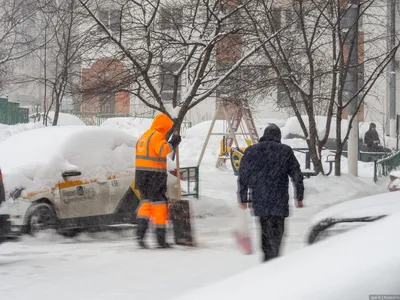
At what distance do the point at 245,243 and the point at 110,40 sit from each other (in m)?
6.15

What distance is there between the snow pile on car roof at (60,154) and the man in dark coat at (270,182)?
4.14 metres

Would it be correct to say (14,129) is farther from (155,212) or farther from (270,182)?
(270,182)

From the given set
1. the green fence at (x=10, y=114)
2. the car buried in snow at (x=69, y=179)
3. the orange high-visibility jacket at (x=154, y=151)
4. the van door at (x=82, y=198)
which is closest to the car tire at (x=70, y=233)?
the car buried in snow at (x=69, y=179)

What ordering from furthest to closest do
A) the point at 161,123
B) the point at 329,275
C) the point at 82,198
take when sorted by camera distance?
the point at 82,198
the point at 161,123
the point at 329,275

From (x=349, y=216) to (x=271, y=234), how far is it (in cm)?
222

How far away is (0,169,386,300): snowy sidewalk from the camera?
7.58 meters

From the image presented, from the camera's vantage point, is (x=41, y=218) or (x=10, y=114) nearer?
(x=41, y=218)

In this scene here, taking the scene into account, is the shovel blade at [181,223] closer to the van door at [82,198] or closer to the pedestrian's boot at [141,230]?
the pedestrian's boot at [141,230]

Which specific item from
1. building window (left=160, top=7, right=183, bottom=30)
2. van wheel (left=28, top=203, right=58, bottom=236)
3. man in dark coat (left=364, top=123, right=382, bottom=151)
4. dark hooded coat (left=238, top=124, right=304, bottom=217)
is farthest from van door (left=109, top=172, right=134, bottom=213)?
man in dark coat (left=364, top=123, right=382, bottom=151)

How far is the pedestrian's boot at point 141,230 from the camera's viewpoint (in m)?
10.2

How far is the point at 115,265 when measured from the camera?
9172 millimetres

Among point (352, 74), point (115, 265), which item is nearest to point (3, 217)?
point (115, 265)

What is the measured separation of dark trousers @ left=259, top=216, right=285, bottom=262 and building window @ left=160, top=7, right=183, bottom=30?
26.4ft

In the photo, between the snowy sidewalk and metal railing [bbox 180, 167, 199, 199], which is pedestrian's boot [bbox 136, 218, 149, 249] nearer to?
the snowy sidewalk
